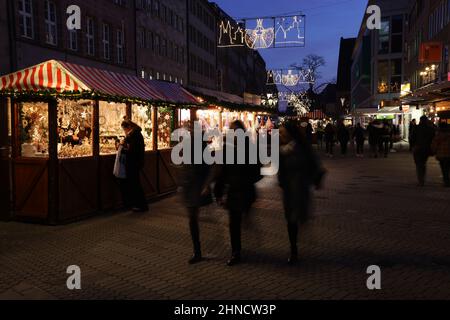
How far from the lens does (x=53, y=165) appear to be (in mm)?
8516

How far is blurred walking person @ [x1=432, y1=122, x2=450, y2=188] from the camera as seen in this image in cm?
1240

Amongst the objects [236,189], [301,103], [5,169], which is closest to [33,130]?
[5,169]

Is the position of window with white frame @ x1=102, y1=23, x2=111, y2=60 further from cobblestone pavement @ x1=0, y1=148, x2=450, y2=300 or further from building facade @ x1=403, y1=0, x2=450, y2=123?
cobblestone pavement @ x1=0, y1=148, x2=450, y2=300

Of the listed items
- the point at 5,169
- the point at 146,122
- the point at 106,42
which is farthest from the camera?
the point at 106,42

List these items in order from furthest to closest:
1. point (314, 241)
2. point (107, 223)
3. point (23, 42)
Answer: point (23, 42) → point (107, 223) → point (314, 241)

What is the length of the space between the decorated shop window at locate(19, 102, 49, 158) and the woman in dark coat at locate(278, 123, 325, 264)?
16.4 feet

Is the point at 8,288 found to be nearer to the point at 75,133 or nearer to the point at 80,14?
the point at 75,133

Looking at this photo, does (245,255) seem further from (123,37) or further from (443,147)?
(123,37)

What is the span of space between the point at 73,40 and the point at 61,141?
17693mm

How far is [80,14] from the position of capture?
998 inches
